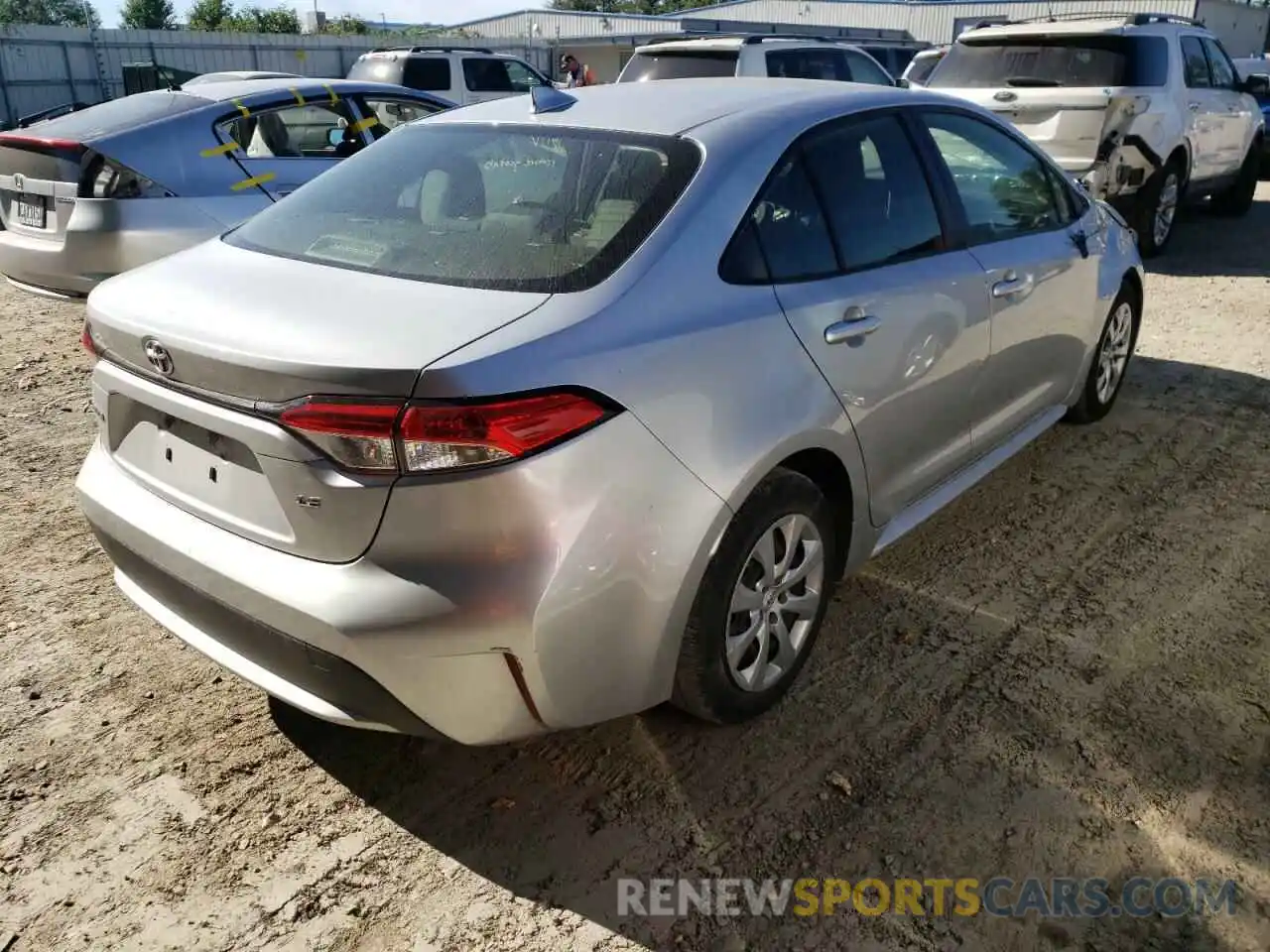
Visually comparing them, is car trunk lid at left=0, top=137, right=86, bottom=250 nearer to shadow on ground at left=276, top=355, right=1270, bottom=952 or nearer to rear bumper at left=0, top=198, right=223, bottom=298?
rear bumper at left=0, top=198, right=223, bottom=298

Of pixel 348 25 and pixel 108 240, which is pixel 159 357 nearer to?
pixel 108 240

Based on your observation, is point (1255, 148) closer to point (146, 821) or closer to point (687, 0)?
point (146, 821)

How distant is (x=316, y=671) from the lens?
7.36 feet

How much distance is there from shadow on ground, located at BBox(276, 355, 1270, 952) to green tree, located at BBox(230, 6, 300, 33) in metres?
54.2

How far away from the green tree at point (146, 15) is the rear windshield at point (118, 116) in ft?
214

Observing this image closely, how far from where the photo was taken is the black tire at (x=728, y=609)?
254cm

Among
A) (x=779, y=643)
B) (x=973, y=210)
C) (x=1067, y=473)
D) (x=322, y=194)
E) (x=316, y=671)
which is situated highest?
(x=322, y=194)

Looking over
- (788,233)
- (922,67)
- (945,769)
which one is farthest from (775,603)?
(922,67)

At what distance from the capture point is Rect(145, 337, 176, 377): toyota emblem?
2.37 m

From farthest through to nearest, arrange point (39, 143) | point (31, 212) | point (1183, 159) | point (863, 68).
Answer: point (863, 68), point (1183, 159), point (31, 212), point (39, 143)

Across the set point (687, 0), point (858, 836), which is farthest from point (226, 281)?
point (687, 0)

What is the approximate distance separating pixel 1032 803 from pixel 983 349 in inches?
63.8

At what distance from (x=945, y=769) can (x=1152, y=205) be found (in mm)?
7872

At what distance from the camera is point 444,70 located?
Answer: 48.5 feet
